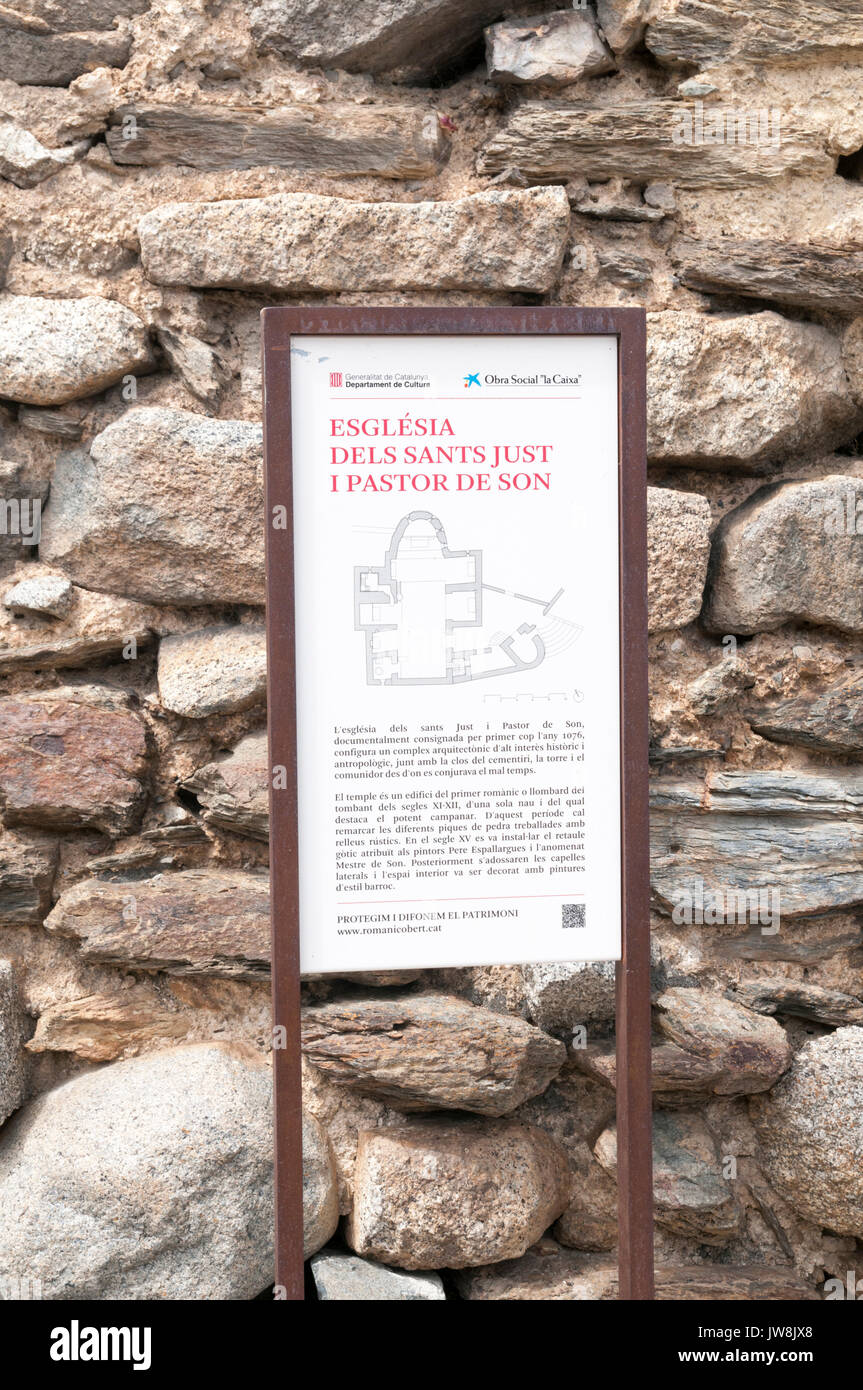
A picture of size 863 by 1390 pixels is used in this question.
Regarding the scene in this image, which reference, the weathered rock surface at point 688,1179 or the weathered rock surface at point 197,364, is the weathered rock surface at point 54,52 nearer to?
the weathered rock surface at point 197,364

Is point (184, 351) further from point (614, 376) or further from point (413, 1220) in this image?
point (413, 1220)

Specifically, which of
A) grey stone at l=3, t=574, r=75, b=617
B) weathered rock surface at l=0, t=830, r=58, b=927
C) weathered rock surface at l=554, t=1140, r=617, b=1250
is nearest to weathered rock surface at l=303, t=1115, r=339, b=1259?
weathered rock surface at l=554, t=1140, r=617, b=1250

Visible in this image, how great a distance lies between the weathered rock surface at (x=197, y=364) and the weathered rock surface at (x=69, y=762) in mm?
796

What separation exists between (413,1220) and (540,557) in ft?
5.06

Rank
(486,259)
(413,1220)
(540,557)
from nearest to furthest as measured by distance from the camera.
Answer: (540,557) → (413,1220) → (486,259)

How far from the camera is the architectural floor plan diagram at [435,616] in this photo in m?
1.97

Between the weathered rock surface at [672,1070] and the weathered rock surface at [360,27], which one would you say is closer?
the weathered rock surface at [672,1070]

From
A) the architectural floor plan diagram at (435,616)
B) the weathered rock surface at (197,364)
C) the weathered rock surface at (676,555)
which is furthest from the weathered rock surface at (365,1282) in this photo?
the weathered rock surface at (197,364)

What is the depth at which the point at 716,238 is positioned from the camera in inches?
110

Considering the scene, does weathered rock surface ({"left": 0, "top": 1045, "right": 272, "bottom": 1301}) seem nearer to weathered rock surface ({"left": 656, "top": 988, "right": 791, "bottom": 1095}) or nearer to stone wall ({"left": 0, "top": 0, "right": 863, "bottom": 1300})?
stone wall ({"left": 0, "top": 0, "right": 863, "bottom": 1300})

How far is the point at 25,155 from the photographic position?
275 centimetres

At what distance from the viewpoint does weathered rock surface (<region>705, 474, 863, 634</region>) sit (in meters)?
2.75

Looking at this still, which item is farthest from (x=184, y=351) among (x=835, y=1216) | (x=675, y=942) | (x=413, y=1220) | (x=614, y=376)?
(x=835, y=1216)

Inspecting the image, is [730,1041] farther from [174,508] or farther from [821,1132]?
[174,508]
